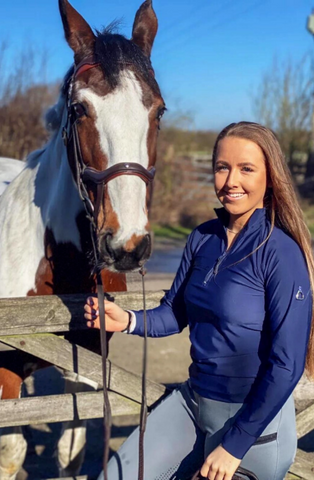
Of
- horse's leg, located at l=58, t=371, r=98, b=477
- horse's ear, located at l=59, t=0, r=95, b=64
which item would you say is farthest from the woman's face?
horse's leg, located at l=58, t=371, r=98, b=477

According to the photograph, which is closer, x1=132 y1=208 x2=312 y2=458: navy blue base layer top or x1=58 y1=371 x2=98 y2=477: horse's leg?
x1=132 y1=208 x2=312 y2=458: navy blue base layer top

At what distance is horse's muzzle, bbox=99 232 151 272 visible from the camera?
6.35ft

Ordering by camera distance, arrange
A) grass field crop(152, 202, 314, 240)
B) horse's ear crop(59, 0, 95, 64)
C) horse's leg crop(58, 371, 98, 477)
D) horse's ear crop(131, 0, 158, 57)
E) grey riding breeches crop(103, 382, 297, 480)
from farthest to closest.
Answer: grass field crop(152, 202, 314, 240) < horse's leg crop(58, 371, 98, 477) < horse's ear crop(131, 0, 158, 57) < horse's ear crop(59, 0, 95, 64) < grey riding breeches crop(103, 382, 297, 480)

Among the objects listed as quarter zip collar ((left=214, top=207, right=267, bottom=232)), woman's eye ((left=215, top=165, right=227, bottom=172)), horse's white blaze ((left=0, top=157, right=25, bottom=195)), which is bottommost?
quarter zip collar ((left=214, top=207, right=267, bottom=232))

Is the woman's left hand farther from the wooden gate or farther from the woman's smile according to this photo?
the woman's smile

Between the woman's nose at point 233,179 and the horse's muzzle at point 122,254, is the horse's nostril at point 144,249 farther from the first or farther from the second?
the woman's nose at point 233,179

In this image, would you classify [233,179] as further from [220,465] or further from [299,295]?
[220,465]

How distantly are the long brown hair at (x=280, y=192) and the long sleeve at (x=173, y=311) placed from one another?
0.36 m

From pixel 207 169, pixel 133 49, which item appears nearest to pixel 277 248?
pixel 133 49

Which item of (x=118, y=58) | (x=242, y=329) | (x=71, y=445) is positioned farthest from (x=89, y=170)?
(x=71, y=445)

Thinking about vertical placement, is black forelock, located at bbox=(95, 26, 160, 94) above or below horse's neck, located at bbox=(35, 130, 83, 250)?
above

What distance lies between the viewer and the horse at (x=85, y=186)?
201 cm

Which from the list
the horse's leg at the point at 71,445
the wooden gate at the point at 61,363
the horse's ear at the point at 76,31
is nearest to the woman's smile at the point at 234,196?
the wooden gate at the point at 61,363

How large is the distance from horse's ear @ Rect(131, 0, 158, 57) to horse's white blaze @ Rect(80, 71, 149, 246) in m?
0.39
